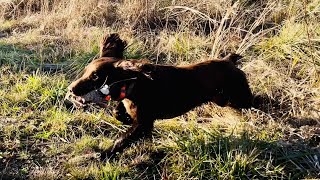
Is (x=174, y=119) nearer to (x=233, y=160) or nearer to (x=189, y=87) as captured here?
(x=189, y=87)

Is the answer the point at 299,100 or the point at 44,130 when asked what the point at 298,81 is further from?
the point at 44,130

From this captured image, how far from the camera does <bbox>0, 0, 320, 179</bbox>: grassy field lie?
3.63 m

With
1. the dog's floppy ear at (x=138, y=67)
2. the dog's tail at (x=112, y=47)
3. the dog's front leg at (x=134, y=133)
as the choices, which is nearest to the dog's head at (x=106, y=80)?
the dog's floppy ear at (x=138, y=67)

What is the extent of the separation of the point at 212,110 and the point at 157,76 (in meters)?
1.06

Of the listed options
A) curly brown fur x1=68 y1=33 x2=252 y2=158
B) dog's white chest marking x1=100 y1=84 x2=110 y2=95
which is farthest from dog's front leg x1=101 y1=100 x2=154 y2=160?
dog's white chest marking x1=100 y1=84 x2=110 y2=95

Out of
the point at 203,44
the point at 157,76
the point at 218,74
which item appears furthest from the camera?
the point at 203,44

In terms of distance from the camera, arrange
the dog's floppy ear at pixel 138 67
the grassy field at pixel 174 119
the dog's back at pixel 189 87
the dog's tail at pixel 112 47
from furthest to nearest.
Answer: the dog's tail at pixel 112 47
the dog's back at pixel 189 87
the grassy field at pixel 174 119
the dog's floppy ear at pixel 138 67

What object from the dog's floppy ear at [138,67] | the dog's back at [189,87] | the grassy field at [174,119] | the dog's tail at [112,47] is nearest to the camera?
the dog's floppy ear at [138,67]

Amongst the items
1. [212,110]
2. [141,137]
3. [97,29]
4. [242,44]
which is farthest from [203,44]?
[141,137]

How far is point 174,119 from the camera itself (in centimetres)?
441

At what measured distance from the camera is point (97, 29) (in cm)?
655

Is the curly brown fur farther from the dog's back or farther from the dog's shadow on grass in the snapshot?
the dog's shadow on grass

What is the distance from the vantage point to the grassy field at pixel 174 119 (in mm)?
3629

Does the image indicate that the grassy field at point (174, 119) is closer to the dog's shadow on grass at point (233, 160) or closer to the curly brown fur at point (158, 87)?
the dog's shadow on grass at point (233, 160)
